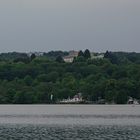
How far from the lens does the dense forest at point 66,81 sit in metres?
142

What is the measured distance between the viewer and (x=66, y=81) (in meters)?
151

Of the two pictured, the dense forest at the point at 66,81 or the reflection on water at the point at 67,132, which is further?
the dense forest at the point at 66,81

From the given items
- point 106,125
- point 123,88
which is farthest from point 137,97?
point 106,125

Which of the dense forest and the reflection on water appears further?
the dense forest

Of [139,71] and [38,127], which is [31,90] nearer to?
[139,71]

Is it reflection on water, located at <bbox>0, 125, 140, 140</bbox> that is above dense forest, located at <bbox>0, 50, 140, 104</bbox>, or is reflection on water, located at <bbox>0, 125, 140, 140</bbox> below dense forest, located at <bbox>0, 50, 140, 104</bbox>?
below

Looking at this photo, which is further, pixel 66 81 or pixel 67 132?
pixel 66 81

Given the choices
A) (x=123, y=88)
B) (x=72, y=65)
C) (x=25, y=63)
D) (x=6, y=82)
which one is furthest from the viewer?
(x=25, y=63)

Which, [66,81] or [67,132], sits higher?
[66,81]

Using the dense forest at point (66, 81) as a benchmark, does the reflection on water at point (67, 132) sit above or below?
below

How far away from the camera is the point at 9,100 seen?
14562 centimetres

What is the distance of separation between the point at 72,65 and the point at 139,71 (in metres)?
17.3

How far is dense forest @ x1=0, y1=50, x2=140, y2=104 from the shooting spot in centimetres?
14175

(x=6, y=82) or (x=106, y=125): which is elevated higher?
(x=6, y=82)
